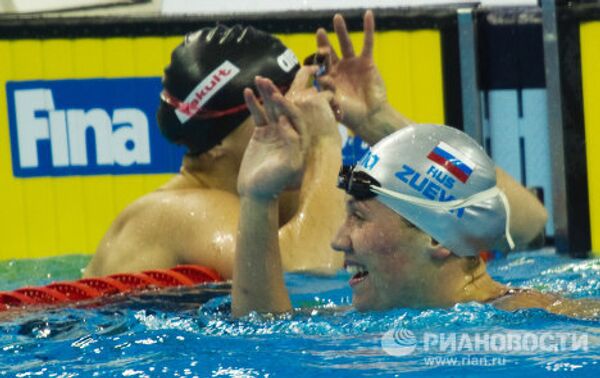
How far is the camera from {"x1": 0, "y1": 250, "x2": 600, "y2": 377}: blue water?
3.06 metres

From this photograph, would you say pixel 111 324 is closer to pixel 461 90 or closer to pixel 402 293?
pixel 402 293

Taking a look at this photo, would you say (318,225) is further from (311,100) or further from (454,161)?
(454,161)

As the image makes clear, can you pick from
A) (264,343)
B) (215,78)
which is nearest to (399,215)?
(264,343)

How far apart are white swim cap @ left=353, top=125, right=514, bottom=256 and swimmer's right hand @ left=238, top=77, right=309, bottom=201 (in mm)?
207

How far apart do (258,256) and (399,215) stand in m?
0.38

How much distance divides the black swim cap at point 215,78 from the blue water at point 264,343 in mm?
654

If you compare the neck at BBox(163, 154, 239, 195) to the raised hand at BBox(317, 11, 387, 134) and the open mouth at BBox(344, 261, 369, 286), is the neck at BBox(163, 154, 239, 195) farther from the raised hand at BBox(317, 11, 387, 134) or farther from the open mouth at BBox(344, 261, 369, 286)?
the open mouth at BBox(344, 261, 369, 286)

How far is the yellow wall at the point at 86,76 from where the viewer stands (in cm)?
566

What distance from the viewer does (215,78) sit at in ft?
14.3

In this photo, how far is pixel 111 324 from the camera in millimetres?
3742

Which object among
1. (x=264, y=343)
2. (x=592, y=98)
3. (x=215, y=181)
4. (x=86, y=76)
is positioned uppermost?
(x=86, y=76)

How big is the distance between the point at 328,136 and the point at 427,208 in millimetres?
1010

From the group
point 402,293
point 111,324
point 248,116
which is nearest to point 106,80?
point 248,116

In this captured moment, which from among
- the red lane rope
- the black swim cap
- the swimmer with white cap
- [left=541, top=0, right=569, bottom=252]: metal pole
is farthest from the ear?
Answer: [left=541, top=0, right=569, bottom=252]: metal pole
